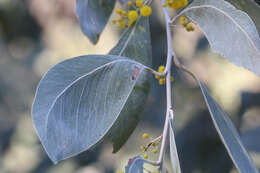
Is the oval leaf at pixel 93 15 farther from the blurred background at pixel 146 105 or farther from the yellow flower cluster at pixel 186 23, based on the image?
the blurred background at pixel 146 105

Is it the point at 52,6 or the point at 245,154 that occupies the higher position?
the point at 245,154

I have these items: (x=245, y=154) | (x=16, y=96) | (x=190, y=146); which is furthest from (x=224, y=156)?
(x=16, y=96)

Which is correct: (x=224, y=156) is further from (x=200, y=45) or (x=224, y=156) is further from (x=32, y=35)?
(x=32, y=35)

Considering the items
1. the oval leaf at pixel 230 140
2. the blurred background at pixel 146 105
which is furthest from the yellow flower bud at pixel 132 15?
the blurred background at pixel 146 105

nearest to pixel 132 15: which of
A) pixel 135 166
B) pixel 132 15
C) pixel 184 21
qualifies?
pixel 132 15

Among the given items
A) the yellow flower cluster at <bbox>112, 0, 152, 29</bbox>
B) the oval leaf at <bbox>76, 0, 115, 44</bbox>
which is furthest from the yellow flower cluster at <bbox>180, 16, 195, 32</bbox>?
the oval leaf at <bbox>76, 0, 115, 44</bbox>

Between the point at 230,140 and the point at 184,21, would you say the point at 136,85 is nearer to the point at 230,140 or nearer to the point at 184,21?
the point at 184,21
